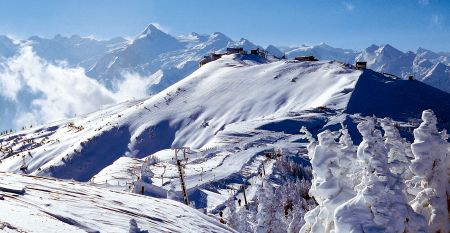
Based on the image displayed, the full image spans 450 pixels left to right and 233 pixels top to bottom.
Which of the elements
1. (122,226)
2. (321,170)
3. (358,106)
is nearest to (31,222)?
(122,226)

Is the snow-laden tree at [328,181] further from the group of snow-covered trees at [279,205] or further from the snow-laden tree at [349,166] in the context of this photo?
the group of snow-covered trees at [279,205]

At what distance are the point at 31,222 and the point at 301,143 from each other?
15914 centimetres

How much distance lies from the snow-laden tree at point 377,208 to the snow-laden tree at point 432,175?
2169mm

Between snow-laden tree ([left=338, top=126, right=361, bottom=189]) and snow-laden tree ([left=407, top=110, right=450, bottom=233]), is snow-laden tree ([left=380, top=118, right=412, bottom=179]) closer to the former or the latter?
snow-laden tree ([left=407, top=110, right=450, bottom=233])

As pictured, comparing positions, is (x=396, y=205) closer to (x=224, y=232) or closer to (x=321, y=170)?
(x=321, y=170)

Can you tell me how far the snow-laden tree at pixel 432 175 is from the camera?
17.8m

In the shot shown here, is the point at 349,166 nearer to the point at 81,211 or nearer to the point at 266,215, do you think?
the point at 81,211

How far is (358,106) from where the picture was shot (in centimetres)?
19612

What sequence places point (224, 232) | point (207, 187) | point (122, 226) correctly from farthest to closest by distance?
point (207, 187)
point (224, 232)
point (122, 226)

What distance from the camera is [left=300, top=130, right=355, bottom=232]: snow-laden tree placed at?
17125 millimetres

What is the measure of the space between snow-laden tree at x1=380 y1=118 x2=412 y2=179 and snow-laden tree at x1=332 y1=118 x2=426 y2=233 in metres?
2.66

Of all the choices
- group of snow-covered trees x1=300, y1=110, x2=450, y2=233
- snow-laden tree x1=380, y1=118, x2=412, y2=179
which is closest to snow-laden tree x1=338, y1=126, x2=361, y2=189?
group of snow-covered trees x1=300, y1=110, x2=450, y2=233

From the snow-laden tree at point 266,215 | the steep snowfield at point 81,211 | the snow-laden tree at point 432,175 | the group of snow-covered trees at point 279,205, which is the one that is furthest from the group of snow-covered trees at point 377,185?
the snow-laden tree at point 266,215

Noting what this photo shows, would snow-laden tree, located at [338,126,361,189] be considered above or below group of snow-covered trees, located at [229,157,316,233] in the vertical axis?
above
